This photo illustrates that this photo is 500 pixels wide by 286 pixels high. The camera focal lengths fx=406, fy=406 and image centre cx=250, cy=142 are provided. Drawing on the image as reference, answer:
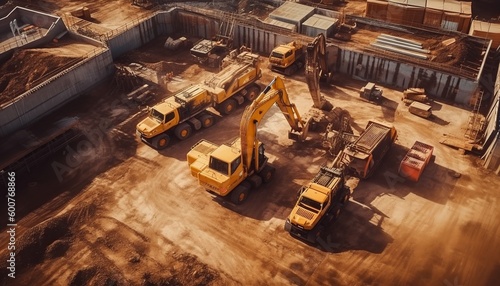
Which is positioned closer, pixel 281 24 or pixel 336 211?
pixel 336 211

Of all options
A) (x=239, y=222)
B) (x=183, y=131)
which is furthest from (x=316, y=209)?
(x=183, y=131)

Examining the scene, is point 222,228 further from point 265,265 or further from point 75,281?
point 75,281

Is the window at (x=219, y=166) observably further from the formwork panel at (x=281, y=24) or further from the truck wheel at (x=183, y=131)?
the formwork panel at (x=281, y=24)

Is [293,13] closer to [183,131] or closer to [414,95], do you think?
[414,95]

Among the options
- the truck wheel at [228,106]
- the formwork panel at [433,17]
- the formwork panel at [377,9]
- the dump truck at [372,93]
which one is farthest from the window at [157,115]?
the formwork panel at [433,17]

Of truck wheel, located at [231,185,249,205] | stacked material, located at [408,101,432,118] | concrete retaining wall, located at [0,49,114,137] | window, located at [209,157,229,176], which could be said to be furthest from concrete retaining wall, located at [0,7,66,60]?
stacked material, located at [408,101,432,118]

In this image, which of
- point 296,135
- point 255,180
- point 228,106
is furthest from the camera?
point 228,106

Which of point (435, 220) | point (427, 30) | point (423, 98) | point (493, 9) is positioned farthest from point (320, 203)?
point (493, 9)
